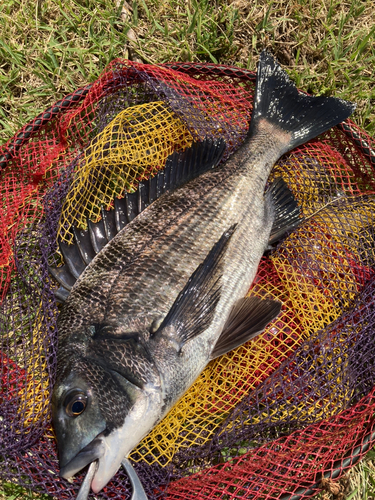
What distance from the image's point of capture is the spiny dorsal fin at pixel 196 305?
238 cm

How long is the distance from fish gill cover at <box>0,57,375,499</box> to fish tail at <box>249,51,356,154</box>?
7.1 inches

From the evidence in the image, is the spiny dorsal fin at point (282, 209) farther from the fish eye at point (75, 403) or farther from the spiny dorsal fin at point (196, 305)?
the fish eye at point (75, 403)

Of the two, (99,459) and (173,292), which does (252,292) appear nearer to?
(173,292)

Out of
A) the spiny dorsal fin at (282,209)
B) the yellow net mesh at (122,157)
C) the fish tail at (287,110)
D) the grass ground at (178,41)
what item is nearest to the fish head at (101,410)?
the yellow net mesh at (122,157)

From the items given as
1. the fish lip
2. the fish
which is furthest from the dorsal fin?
the fish lip

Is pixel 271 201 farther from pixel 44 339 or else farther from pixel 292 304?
pixel 44 339

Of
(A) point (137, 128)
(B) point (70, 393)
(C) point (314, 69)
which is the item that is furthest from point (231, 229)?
(C) point (314, 69)

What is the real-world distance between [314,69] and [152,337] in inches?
114

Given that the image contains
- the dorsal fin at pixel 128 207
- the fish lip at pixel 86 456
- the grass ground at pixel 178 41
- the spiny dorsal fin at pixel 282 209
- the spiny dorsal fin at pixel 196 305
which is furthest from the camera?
the grass ground at pixel 178 41

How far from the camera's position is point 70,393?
2137mm

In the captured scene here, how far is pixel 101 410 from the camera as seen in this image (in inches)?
82.1

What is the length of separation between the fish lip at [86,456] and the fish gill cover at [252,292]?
1.18 ft

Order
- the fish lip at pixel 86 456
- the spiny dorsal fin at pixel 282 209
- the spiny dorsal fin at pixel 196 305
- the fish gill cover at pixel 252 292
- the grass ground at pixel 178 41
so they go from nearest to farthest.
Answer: the fish lip at pixel 86 456 → the spiny dorsal fin at pixel 196 305 → the fish gill cover at pixel 252 292 → the spiny dorsal fin at pixel 282 209 → the grass ground at pixel 178 41

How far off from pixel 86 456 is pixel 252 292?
1569 millimetres
